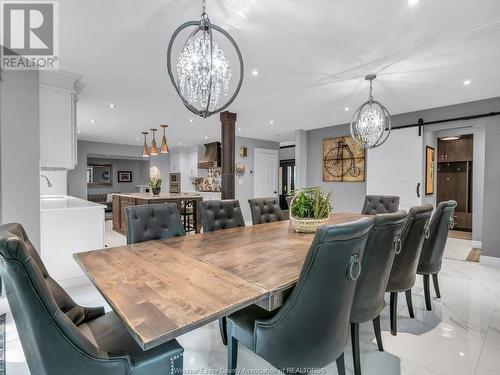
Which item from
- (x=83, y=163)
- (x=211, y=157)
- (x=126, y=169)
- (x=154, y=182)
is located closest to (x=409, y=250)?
(x=154, y=182)

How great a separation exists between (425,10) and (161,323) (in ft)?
8.53

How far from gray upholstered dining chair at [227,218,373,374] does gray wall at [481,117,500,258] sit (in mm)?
4157

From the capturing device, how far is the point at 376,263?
1.55 m

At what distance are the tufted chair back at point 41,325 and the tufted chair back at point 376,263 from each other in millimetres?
1282

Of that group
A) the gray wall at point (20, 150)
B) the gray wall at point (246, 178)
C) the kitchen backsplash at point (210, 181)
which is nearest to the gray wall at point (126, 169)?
the kitchen backsplash at point (210, 181)

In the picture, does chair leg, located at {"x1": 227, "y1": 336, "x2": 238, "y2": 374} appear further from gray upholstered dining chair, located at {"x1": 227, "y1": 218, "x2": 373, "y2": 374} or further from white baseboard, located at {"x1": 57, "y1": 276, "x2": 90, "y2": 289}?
white baseboard, located at {"x1": 57, "y1": 276, "x2": 90, "y2": 289}

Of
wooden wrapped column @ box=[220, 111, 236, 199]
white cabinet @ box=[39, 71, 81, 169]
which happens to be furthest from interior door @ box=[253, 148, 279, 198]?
white cabinet @ box=[39, 71, 81, 169]

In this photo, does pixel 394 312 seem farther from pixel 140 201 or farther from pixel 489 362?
pixel 140 201

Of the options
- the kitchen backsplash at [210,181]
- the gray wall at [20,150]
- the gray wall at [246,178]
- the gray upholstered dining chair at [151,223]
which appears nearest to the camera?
the gray upholstered dining chair at [151,223]

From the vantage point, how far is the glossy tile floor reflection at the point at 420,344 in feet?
5.83

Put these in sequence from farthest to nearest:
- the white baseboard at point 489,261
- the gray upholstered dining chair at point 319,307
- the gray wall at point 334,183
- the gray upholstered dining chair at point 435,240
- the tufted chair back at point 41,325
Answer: the gray wall at point 334,183, the white baseboard at point 489,261, the gray upholstered dining chair at point 435,240, the gray upholstered dining chair at point 319,307, the tufted chair back at point 41,325

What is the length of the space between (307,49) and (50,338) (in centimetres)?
278

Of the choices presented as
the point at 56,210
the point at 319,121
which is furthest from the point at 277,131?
the point at 56,210

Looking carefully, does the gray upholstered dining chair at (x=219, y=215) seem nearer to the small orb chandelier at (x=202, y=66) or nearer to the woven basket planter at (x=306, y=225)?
the woven basket planter at (x=306, y=225)
